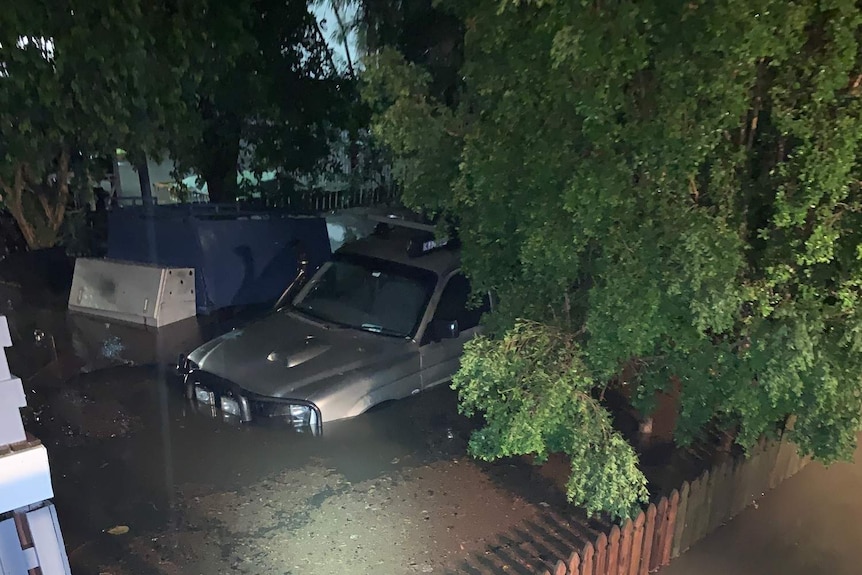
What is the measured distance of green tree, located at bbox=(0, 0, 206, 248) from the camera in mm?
7637

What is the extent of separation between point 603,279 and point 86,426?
4.83m

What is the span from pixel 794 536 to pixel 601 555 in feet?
7.14

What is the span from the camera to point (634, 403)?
5.14m

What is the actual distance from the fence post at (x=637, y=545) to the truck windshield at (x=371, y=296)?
8.40ft

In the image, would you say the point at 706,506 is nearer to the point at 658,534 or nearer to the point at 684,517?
the point at 684,517

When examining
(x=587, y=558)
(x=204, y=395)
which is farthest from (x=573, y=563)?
(x=204, y=395)

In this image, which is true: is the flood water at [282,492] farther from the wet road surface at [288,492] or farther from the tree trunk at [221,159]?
the tree trunk at [221,159]

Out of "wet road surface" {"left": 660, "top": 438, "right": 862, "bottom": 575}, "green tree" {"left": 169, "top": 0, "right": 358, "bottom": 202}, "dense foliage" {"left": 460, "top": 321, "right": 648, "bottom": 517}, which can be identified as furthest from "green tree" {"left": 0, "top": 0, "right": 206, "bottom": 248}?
"wet road surface" {"left": 660, "top": 438, "right": 862, "bottom": 575}

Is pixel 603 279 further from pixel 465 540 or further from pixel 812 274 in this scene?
pixel 465 540

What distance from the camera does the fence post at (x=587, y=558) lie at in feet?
12.1

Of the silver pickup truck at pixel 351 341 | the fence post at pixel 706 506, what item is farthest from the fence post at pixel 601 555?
the silver pickup truck at pixel 351 341

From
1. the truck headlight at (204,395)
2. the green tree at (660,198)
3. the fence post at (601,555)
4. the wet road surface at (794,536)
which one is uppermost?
the green tree at (660,198)

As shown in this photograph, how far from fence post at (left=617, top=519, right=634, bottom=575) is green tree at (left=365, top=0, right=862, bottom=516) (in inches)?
10.8

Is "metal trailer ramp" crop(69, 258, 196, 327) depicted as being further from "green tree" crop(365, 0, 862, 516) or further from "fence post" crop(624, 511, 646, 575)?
"fence post" crop(624, 511, 646, 575)
